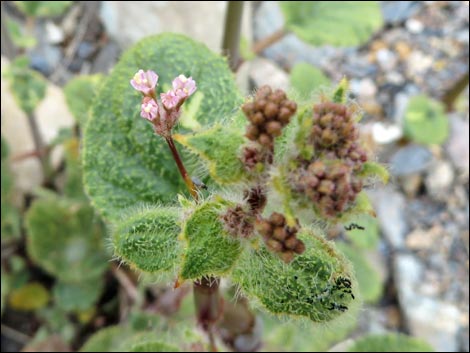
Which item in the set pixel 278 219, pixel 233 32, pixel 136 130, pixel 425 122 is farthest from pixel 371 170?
pixel 425 122

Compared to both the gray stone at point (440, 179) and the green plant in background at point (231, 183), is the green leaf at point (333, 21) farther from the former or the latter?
the gray stone at point (440, 179)

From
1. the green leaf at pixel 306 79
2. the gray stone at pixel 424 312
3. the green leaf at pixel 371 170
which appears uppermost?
the green leaf at pixel 371 170

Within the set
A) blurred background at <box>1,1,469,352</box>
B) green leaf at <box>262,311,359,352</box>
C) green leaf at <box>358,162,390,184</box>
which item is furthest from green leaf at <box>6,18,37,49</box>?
green leaf at <box>358,162,390,184</box>

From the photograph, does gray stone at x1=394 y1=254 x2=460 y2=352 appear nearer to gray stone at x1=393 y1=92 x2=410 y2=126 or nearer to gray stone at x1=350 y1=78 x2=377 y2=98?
gray stone at x1=393 y1=92 x2=410 y2=126

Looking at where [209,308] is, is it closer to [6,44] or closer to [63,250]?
[63,250]

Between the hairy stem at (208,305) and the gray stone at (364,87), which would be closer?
the hairy stem at (208,305)

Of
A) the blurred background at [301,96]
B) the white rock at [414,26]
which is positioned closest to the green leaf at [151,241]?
the blurred background at [301,96]
